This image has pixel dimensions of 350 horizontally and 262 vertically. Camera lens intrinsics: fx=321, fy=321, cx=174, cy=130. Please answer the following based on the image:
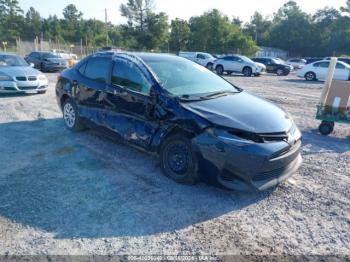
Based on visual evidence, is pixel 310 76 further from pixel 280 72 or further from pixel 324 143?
pixel 324 143

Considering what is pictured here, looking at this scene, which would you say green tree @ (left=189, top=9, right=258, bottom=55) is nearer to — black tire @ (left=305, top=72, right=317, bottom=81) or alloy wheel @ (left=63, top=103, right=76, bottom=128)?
black tire @ (left=305, top=72, right=317, bottom=81)

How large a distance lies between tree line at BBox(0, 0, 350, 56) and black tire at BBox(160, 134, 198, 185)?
4511cm

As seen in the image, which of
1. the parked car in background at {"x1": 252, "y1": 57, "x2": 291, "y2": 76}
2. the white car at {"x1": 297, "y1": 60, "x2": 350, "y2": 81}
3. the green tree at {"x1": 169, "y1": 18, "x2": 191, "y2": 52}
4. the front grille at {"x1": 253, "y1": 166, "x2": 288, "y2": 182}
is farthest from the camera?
the green tree at {"x1": 169, "y1": 18, "x2": 191, "y2": 52}

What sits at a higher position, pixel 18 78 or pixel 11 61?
pixel 11 61

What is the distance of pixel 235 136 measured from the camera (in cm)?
373

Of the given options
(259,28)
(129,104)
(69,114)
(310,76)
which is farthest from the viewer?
(259,28)

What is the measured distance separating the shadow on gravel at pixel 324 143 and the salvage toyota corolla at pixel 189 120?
189 cm

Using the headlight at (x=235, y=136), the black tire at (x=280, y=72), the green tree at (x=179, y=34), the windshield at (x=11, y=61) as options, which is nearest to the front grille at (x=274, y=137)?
the headlight at (x=235, y=136)

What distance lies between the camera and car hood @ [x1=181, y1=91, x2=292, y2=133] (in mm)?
3850

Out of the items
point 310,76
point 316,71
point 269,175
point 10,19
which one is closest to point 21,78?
point 269,175

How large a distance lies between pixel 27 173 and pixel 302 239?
12.0ft

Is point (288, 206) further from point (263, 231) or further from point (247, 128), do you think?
point (247, 128)

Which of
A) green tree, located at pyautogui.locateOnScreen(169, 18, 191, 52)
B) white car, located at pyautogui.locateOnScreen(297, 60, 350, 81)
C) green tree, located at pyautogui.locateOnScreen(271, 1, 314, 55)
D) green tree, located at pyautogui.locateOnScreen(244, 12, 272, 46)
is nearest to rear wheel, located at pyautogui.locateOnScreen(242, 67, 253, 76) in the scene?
white car, located at pyautogui.locateOnScreen(297, 60, 350, 81)

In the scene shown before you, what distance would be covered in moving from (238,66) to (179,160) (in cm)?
2191
